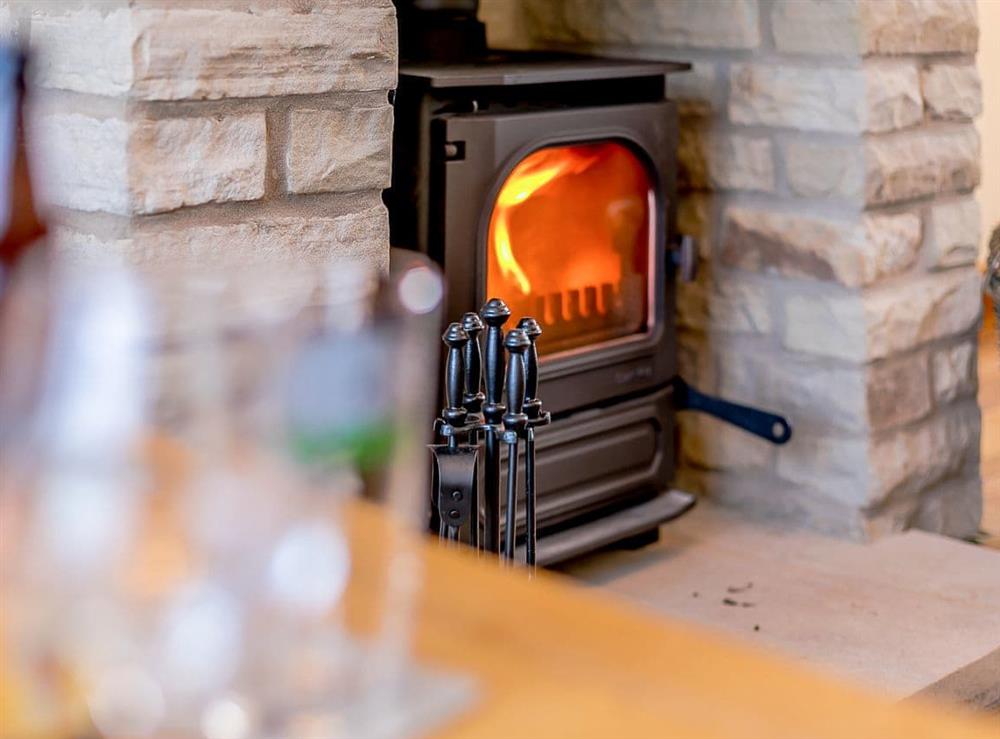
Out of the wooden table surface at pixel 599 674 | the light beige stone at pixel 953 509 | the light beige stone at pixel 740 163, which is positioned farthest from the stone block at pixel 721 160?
the wooden table surface at pixel 599 674

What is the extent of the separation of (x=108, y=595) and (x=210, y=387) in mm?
71

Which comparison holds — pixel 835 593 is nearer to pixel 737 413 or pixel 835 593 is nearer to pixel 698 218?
pixel 737 413

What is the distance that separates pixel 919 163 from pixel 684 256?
1.37ft

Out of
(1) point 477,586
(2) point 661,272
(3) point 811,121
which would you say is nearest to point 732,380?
(2) point 661,272

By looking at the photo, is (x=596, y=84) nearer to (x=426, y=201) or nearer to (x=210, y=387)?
(x=426, y=201)

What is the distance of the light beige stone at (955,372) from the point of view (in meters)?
2.57

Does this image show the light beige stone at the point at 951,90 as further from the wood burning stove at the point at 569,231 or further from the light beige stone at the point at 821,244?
the wood burning stove at the point at 569,231

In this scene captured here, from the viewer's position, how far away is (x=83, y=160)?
60.9 inches

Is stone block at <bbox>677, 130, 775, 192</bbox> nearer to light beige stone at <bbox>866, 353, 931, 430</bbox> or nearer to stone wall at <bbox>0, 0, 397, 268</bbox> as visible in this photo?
light beige stone at <bbox>866, 353, 931, 430</bbox>

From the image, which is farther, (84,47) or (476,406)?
(84,47)

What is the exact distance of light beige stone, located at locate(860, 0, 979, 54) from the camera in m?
2.33

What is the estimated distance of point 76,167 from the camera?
1557 mm

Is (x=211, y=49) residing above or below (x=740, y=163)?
above

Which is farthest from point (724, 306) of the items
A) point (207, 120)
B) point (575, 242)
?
point (207, 120)
